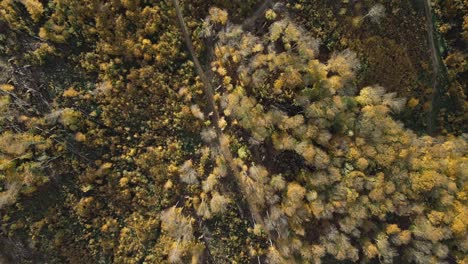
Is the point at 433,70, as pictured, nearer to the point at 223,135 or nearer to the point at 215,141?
the point at 223,135

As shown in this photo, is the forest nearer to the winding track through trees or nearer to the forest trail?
the winding track through trees

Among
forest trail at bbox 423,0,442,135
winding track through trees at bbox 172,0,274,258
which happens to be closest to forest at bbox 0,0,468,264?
winding track through trees at bbox 172,0,274,258

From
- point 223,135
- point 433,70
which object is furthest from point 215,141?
point 433,70

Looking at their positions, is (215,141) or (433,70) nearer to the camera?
(215,141)

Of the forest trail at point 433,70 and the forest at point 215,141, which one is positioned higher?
the forest trail at point 433,70

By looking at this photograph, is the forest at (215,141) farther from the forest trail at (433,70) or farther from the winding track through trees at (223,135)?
the forest trail at (433,70)

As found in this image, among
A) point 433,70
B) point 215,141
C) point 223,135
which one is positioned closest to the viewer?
point 223,135

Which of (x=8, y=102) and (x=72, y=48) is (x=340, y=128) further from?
(x=8, y=102)

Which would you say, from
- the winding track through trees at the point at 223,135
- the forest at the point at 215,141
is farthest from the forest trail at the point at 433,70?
the winding track through trees at the point at 223,135
